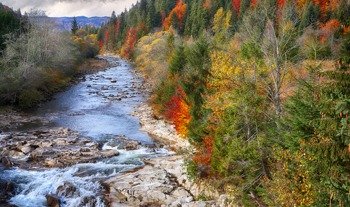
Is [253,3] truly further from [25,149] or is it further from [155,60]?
[25,149]

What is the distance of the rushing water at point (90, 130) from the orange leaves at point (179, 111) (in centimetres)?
347

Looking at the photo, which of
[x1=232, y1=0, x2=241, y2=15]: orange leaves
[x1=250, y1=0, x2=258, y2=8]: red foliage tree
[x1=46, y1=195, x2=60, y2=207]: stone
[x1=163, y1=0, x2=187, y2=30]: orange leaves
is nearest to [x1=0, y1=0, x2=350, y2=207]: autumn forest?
[x1=46, y1=195, x2=60, y2=207]: stone

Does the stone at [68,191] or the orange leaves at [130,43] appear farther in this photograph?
the orange leaves at [130,43]

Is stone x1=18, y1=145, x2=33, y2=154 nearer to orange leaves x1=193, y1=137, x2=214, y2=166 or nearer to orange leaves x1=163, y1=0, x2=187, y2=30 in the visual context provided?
orange leaves x1=193, y1=137, x2=214, y2=166

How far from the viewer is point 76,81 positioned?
8212 centimetres

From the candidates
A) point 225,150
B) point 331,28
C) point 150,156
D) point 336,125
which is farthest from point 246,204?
point 331,28

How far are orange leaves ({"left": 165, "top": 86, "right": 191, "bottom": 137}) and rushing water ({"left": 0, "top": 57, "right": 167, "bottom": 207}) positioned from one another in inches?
137

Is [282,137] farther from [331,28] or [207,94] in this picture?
[331,28]

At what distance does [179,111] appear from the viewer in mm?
42094

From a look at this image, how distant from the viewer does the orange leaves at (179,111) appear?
39.3m

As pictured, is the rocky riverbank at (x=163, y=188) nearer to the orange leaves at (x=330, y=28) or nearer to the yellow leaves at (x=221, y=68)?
the yellow leaves at (x=221, y=68)

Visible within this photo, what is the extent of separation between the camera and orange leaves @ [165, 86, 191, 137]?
39.3 meters

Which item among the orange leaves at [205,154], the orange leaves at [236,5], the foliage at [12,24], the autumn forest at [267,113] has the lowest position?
the orange leaves at [205,154]

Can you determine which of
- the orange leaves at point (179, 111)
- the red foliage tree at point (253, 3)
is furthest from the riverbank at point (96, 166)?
the red foliage tree at point (253, 3)
